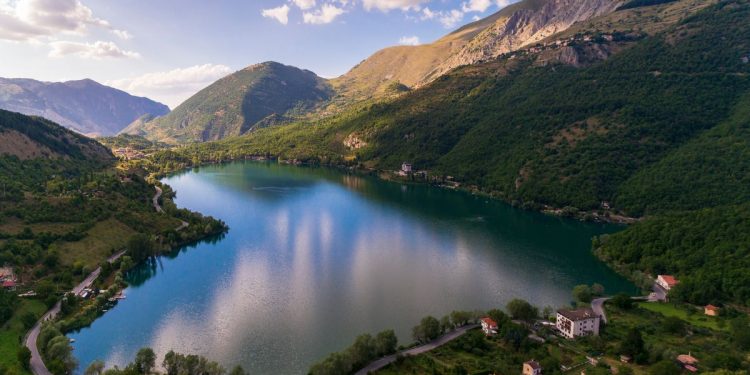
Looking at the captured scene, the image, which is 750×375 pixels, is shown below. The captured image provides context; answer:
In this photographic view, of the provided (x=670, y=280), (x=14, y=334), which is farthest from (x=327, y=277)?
(x=670, y=280)

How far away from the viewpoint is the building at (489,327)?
53.3 metres

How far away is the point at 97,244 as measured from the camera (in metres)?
81.4

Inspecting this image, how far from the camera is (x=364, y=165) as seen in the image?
19912 cm

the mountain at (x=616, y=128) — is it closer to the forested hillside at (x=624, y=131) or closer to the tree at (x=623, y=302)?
the forested hillside at (x=624, y=131)

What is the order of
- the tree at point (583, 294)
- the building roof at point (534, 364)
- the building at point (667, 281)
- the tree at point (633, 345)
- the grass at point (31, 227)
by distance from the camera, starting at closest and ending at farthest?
the building roof at point (534, 364) < the tree at point (633, 345) < the tree at point (583, 294) < the building at point (667, 281) < the grass at point (31, 227)

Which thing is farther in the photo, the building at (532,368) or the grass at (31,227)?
the grass at (31,227)

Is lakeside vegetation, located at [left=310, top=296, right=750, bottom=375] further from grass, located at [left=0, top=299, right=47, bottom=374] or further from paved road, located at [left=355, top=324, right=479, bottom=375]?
grass, located at [left=0, top=299, right=47, bottom=374]

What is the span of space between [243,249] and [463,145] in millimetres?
107087

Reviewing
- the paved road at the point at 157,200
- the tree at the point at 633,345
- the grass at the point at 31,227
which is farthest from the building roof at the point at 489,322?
the paved road at the point at 157,200

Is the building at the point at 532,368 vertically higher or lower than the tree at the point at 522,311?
lower

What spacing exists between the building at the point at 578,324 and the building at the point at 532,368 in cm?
1028

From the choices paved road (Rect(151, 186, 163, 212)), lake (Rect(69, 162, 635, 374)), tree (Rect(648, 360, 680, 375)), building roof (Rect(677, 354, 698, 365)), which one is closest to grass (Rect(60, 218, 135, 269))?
lake (Rect(69, 162, 635, 374))

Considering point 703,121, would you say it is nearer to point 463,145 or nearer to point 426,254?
point 463,145

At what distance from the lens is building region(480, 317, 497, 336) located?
175 ft
